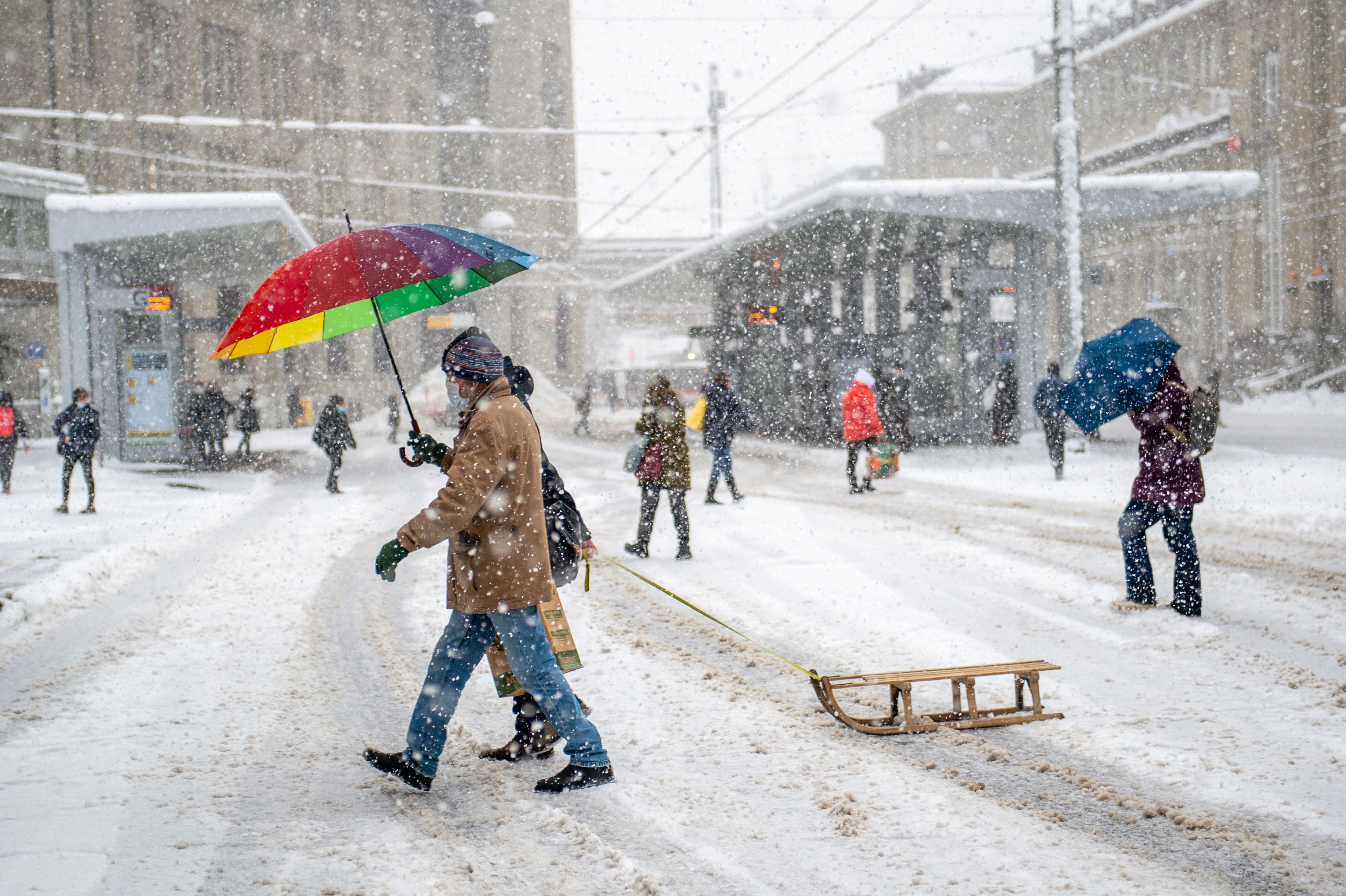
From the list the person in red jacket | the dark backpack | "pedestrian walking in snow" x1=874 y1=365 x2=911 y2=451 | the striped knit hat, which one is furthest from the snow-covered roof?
the striped knit hat

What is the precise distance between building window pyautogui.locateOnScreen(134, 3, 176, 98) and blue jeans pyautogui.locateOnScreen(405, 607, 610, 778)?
42947mm

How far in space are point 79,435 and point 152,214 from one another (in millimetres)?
8462

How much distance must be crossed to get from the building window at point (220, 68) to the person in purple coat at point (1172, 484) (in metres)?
43.8

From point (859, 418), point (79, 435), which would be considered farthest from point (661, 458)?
point (79, 435)

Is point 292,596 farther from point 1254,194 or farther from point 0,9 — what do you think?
point 0,9

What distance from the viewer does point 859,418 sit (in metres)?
14.9

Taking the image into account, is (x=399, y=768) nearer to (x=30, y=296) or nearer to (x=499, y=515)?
(x=499, y=515)

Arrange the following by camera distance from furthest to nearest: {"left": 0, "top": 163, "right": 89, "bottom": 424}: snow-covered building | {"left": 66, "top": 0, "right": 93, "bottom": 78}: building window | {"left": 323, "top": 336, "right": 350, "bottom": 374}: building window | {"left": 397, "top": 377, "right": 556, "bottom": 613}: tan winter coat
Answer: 1. {"left": 323, "top": 336, "right": 350, "bottom": 374}: building window
2. {"left": 66, "top": 0, "right": 93, "bottom": 78}: building window
3. {"left": 0, "top": 163, "right": 89, "bottom": 424}: snow-covered building
4. {"left": 397, "top": 377, "right": 556, "bottom": 613}: tan winter coat

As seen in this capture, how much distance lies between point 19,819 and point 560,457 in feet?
64.8

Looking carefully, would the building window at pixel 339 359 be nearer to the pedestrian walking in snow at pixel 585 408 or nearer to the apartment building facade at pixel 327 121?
the apartment building facade at pixel 327 121

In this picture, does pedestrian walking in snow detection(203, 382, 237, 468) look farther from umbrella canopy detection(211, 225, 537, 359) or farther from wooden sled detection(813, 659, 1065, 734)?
wooden sled detection(813, 659, 1065, 734)

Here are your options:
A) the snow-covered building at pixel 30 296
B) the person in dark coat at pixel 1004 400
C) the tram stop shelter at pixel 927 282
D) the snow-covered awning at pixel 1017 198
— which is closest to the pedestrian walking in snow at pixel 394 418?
the snow-covered building at pixel 30 296

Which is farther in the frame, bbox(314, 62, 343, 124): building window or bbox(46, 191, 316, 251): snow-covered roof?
bbox(314, 62, 343, 124): building window

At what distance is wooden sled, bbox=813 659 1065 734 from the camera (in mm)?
4961
